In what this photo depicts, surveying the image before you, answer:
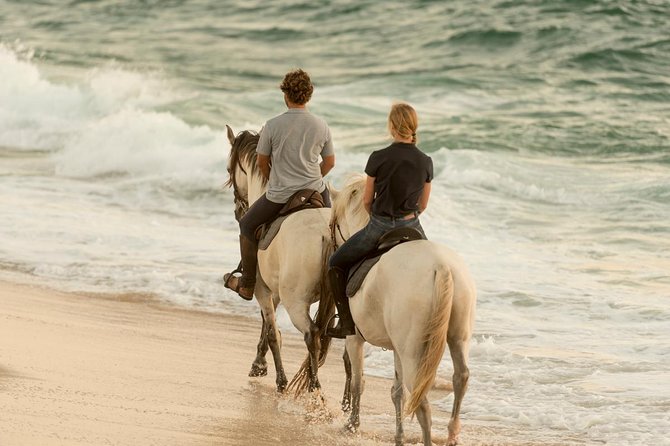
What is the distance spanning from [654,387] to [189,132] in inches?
584

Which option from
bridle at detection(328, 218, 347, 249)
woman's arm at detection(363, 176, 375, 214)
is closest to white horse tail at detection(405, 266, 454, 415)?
woman's arm at detection(363, 176, 375, 214)

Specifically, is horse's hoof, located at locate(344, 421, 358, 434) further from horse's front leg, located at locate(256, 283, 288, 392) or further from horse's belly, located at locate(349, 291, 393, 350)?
horse's front leg, located at locate(256, 283, 288, 392)

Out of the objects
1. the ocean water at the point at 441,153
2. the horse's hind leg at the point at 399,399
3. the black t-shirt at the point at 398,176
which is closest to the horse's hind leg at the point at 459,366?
the horse's hind leg at the point at 399,399

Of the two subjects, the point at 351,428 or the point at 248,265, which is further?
the point at 248,265

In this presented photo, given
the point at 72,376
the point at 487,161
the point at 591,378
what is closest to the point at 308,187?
the point at 72,376

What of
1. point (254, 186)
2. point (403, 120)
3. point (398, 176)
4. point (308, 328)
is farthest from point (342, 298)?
point (254, 186)

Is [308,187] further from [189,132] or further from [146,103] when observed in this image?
[146,103]

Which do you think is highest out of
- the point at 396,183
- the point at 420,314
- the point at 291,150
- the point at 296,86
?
the point at 296,86

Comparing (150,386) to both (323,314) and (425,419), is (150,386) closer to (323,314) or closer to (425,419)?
(323,314)

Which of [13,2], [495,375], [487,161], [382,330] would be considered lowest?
[13,2]

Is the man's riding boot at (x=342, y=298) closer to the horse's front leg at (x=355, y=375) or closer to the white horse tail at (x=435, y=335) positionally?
the horse's front leg at (x=355, y=375)

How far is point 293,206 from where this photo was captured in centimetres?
748

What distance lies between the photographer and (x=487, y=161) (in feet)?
62.5

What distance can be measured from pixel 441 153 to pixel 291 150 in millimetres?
12411
